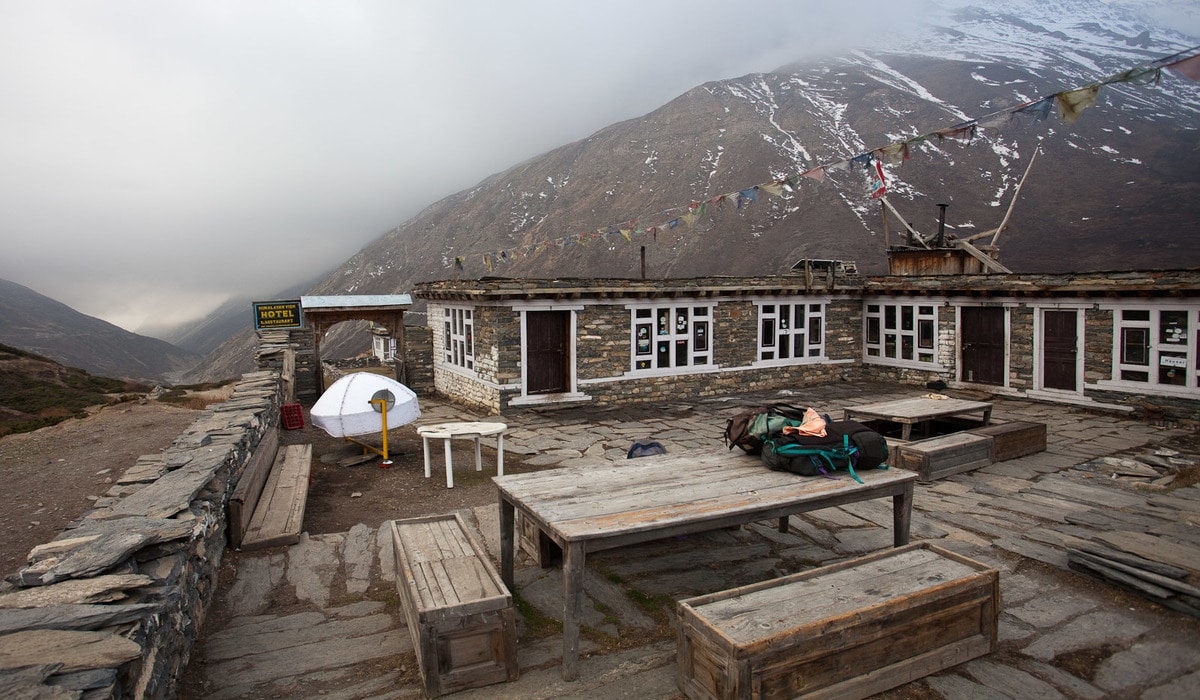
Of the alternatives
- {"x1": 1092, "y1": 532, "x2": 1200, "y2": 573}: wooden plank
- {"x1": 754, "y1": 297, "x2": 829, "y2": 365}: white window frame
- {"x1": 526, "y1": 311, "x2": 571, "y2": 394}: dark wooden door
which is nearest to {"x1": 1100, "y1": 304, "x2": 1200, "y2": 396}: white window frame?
{"x1": 754, "y1": 297, "x2": 829, "y2": 365}: white window frame

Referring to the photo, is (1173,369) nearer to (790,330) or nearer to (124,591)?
(790,330)

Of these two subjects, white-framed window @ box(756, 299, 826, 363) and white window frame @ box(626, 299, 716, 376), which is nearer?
white window frame @ box(626, 299, 716, 376)

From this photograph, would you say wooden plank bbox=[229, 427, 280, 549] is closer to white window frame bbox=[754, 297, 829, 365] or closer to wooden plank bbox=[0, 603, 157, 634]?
wooden plank bbox=[0, 603, 157, 634]

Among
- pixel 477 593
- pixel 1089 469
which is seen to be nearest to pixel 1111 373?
pixel 1089 469

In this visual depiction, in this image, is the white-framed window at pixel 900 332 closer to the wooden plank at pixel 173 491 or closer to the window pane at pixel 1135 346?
the window pane at pixel 1135 346

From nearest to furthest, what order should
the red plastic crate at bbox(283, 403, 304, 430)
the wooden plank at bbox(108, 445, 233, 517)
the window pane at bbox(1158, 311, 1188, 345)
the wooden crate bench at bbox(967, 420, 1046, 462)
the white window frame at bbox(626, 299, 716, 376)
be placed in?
1. the wooden plank at bbox(108, 445, 233, 517)
2. the wooden crate bench at bbox(967, 420, 1046, 462)
3. the window pane at bbox(1158, 311, 1188, 345)
4. the red plastic crate at bbox(283, 403, 304, 430)
5. the white window frame at bbox(626, 299, 716, 376)

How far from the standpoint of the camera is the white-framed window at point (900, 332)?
16.1 m

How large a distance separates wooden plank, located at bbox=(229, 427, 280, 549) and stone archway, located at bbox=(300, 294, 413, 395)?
9.31 meters

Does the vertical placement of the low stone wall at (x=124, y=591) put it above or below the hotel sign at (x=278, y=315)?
below

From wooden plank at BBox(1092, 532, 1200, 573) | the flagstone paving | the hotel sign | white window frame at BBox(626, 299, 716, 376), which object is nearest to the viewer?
the flagstone paving

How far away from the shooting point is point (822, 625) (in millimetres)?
3422

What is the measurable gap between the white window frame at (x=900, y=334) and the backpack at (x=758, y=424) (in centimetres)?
1223

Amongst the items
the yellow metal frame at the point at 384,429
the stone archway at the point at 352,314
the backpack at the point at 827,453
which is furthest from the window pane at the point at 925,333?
the stone archway at the point at 352,314

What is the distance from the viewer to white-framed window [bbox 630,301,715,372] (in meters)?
14.8
